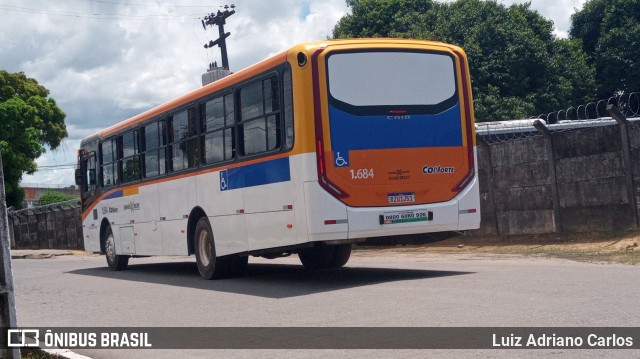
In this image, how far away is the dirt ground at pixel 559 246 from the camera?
46.8 ft

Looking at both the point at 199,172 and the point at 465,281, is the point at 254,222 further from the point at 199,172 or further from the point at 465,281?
the point at 465,281

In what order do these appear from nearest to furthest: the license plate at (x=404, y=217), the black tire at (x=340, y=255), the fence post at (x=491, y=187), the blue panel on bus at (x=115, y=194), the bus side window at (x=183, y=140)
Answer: the license plate at (x=404, y=217)
the bus side window at (x=183, y=140)
the black tire at (x=340, y=255)
the blue panel on bus at (x=115, y=194)
the fence post at (x=491, y=187)

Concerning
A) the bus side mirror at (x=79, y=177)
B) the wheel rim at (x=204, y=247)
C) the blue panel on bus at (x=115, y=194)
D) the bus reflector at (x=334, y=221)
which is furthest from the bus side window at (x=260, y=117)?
the bus side mirror at (x=79, y=177)

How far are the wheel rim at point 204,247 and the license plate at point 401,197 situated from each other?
4017 millimetres

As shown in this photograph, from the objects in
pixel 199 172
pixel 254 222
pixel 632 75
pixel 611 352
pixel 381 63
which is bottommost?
pixel 611 352

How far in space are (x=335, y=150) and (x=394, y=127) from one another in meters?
0.99

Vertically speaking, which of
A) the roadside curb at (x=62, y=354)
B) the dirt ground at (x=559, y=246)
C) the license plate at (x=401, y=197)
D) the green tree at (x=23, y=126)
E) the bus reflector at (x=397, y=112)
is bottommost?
the roadside curb at (x=62, y=354)

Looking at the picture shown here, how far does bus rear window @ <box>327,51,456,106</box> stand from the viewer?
1157cm

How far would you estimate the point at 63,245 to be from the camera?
135 ft

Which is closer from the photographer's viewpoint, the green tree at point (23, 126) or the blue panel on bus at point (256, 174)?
the blue panel on bus at point (256, 174)

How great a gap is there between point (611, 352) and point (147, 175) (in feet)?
39.6

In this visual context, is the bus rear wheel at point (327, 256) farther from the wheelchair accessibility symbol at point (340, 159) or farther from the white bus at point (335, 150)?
the wheelchair accessibility symbol at point (340, 159)

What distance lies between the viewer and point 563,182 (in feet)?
56.0

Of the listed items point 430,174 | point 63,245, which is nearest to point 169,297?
point 430,174
